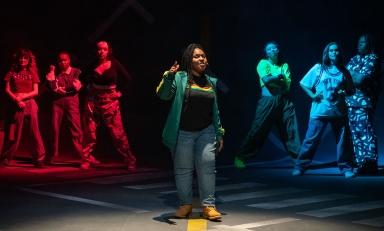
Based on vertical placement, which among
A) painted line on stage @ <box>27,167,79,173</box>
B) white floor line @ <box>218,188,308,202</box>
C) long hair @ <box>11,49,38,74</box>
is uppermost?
long hair @ <box>11,49,38,74</box>

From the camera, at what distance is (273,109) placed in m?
12.9

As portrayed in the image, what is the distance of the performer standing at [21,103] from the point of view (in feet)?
42.4

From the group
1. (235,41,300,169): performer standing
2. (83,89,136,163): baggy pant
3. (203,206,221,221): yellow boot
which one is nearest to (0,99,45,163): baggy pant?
(83,89,136,163): baggy pant

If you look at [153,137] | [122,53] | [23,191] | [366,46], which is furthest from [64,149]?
[366,46]

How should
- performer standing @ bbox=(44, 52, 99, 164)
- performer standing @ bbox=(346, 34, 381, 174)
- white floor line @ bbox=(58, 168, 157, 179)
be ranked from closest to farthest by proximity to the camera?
white floor line @ bbox=(58, 168, 157, 179), performer standing @ bbox=(346, 34, 381, 174), performer standing @ bbox=(44, 52, 99, 164)

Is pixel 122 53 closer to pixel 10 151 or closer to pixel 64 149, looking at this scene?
pixel 64 149

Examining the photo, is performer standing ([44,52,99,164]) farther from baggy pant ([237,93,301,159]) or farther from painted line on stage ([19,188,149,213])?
painted line on stage ([19,188,149,213])

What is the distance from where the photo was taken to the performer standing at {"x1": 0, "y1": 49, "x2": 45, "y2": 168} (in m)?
12.9

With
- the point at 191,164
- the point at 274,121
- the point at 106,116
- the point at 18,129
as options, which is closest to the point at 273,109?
the point at 274,121

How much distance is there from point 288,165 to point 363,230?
6.22 m

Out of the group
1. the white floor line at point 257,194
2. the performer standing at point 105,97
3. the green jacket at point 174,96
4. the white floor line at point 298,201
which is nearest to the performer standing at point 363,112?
the white floor line at point 257,194

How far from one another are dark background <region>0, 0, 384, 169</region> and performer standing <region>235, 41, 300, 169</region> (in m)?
4.03

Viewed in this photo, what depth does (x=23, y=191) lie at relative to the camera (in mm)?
10258

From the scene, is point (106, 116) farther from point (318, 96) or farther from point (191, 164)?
point (191, 164)
